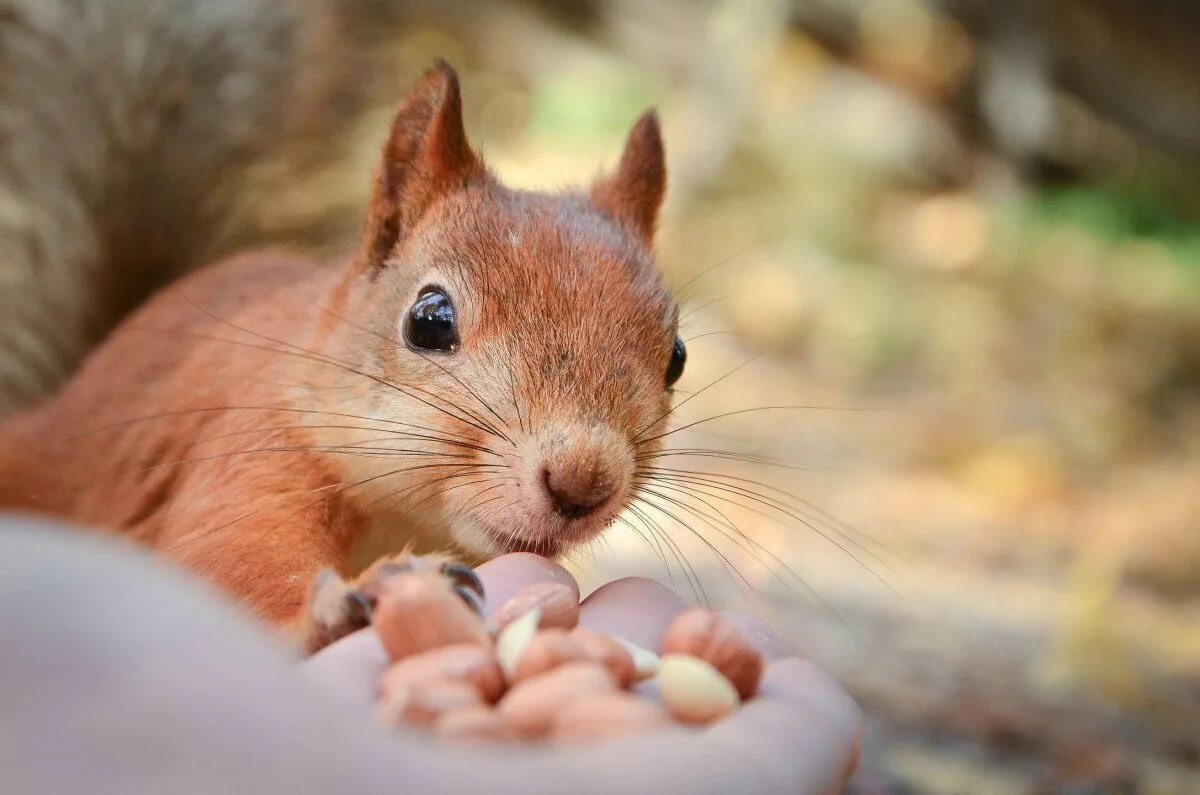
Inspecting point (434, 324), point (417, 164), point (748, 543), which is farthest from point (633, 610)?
point (748, 543)

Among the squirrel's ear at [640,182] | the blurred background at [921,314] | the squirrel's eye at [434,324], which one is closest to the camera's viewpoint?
the squirrel's eye at [434,324]

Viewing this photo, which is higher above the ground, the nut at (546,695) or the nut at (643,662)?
the nut at (643,662)

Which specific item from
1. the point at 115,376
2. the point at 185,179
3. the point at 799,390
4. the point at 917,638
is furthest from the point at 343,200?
the point at 799,390

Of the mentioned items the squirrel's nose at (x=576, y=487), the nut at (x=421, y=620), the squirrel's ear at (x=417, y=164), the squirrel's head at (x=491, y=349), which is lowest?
the nut at (x=421, y=620)

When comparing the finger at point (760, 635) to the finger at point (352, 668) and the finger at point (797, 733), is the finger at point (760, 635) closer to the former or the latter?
the finger at point (797, 733)

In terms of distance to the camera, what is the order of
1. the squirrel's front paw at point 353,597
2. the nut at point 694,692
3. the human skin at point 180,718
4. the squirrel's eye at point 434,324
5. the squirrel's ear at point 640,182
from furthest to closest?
the squirrel's ear at point 640,182 → the squirrel's eye at point 434,324 → the squirrel's front paw at point 353,597 → the nut at point 694,692 → the human skin at point 180,718

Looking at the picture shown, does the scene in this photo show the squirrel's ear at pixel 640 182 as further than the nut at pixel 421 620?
Yes

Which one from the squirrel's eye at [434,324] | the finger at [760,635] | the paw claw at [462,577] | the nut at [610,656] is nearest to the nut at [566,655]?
the nut at [610,656]

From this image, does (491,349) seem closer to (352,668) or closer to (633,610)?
(633,610)
